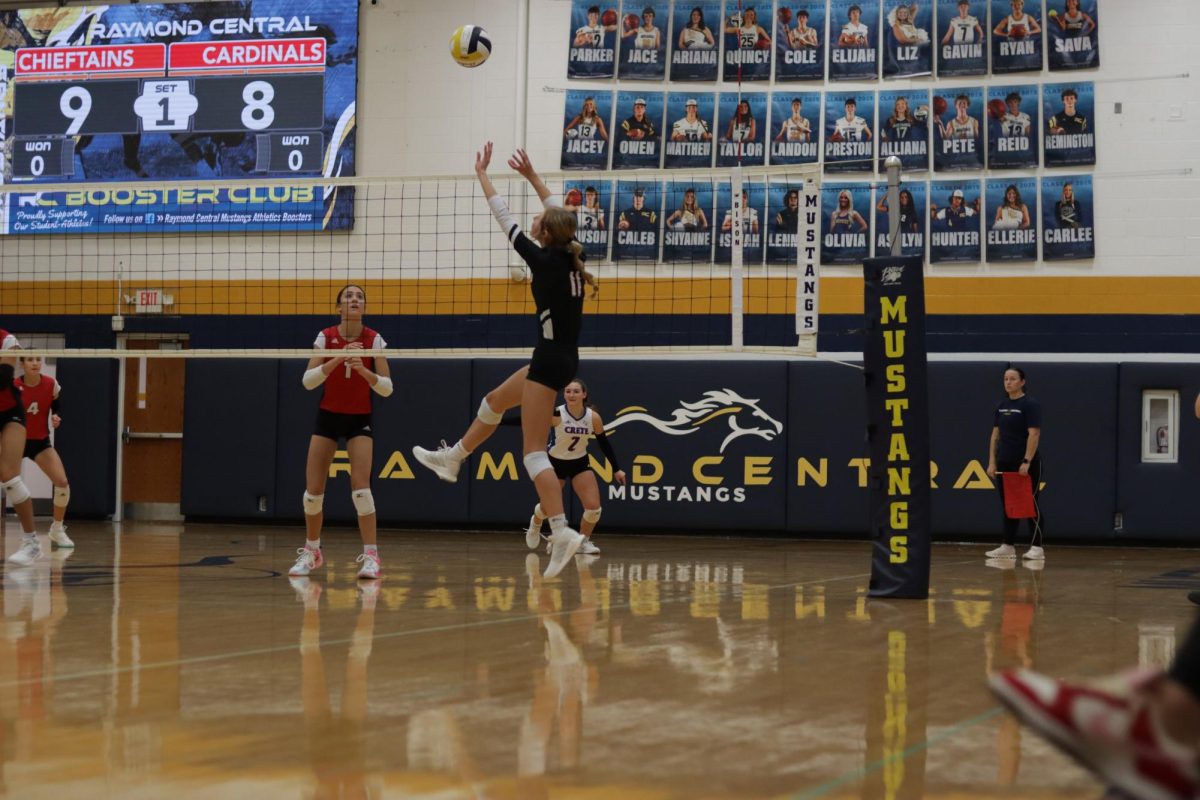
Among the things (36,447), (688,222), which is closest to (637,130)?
(688,222)

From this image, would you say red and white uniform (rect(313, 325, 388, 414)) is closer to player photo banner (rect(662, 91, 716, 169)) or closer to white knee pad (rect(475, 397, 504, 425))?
white knee pad (rect(475, 397, 504, 425))

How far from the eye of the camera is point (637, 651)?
5301mm

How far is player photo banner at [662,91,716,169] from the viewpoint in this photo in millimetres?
15352

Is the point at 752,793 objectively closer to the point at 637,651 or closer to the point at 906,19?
the point at 637,651

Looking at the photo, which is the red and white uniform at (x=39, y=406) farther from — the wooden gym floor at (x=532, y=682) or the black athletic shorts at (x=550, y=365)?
the black athletic shorts at (x=550, y=365)

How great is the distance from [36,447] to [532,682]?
908 cm

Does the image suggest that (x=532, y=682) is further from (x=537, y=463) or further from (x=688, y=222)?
(x=688, y=222)

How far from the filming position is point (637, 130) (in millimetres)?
15500

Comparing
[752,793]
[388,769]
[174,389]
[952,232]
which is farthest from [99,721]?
[174,389]

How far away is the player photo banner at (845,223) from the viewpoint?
1501 centimetres

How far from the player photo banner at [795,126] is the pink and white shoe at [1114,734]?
13.3m

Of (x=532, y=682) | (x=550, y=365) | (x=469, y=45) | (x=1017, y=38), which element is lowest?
(x=532, y=682)

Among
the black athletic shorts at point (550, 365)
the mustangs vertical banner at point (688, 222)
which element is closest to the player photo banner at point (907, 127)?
the mustangs vertical banner at point (688, 222)

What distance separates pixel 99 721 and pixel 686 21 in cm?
1325
